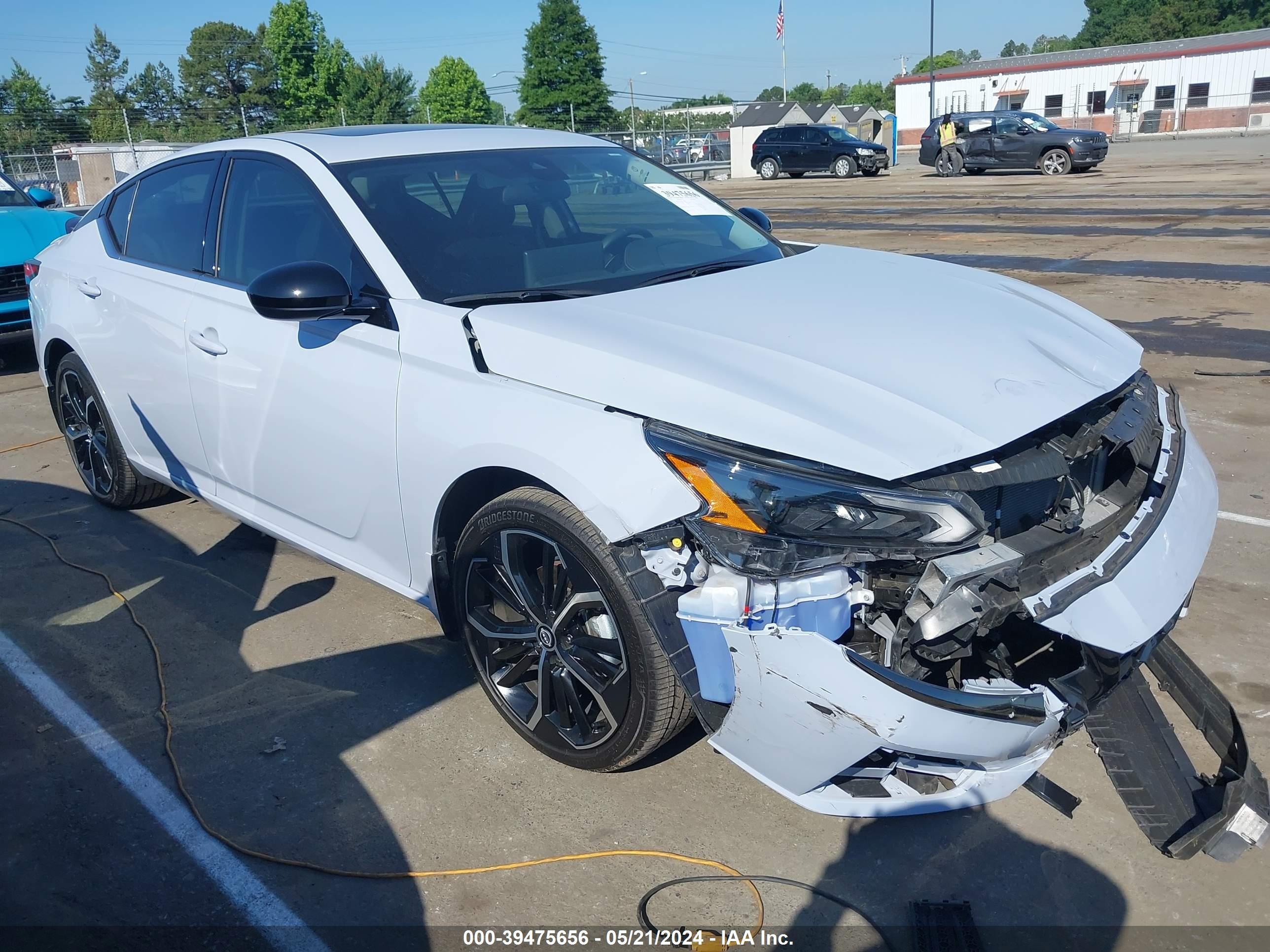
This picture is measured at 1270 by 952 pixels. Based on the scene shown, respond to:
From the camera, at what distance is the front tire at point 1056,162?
25984mm

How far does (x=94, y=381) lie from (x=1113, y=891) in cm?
459

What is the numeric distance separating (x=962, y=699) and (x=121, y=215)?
14.3ft

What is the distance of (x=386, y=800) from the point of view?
3043 mm

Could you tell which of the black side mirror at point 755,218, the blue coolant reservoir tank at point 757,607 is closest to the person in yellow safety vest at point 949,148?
the black side mirror at point 755,218

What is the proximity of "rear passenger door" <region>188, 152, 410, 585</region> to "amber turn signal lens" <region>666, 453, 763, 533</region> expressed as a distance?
3.54 ft

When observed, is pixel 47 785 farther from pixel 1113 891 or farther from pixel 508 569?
pixel 1113 891

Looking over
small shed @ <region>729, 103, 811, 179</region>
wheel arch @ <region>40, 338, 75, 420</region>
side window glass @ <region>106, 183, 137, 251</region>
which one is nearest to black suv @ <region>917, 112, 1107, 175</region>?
small shed @ <region>729, 103, 811, 179</region>

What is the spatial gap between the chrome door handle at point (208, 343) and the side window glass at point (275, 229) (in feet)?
0.74

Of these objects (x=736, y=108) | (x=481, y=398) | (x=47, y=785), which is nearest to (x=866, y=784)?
(x=481, y=398)

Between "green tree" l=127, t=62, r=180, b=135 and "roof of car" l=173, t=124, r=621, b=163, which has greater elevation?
"green tree" l=127, t=62, r=180, b=135

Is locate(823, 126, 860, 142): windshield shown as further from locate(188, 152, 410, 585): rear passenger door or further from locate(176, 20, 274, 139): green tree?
locate(176, 20, 274, 139): green tree

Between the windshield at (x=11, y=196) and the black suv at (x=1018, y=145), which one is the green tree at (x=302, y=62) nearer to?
the black suv at (x=1018, y=145)

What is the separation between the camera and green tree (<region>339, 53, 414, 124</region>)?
78.8m

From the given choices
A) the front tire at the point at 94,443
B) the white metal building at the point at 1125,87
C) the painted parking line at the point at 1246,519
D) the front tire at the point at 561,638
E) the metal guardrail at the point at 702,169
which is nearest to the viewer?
the front tire at the point at 561,638
